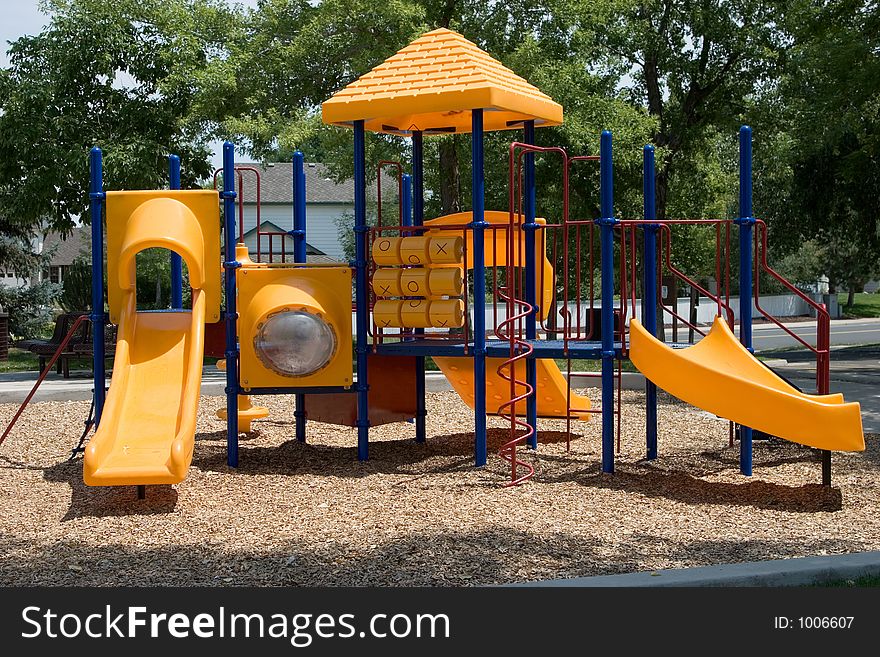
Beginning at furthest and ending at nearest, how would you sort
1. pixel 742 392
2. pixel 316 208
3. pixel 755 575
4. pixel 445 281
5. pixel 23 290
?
pixel 316 208 < pixel 23 290 < pixel 445 281 < pixel 742 392 < pixel 755 575

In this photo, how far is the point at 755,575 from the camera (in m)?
5.22

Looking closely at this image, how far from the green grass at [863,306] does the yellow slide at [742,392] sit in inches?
1622

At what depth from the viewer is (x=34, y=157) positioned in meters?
20.3

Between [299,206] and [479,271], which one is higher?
[299,206]

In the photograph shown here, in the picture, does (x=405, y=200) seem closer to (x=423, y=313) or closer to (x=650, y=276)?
(x=423, y=313)

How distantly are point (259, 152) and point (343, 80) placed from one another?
6.65 feet

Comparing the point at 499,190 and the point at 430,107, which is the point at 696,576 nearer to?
the point at 430,107

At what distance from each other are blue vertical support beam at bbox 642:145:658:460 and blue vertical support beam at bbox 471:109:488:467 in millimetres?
1403

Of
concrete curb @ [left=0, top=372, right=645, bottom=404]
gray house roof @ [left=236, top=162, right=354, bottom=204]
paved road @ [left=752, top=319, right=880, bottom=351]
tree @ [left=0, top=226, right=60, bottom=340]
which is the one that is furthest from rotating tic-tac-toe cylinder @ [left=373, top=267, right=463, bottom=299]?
gray house roof @ [left=236, top=162, right=354, bottom=204]

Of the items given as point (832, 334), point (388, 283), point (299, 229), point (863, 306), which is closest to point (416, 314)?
point (388, 283)

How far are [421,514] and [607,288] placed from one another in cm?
251

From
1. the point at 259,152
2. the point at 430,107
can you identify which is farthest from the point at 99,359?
the point at 259,152

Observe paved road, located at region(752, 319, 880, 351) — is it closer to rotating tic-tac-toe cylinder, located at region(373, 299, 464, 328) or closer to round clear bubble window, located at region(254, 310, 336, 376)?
rotating tic-tac-toe cylinder, located at region(373, 299, 464, 328)

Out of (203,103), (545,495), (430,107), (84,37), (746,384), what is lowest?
(545,495)
